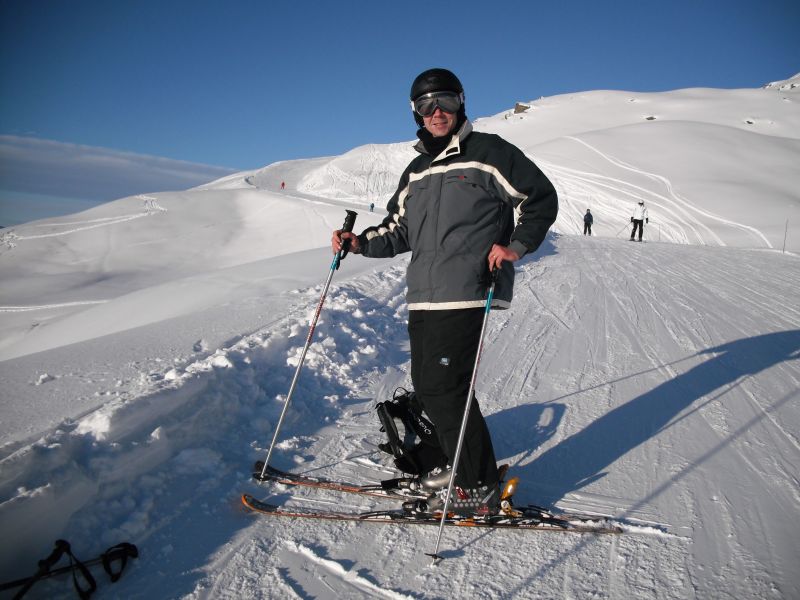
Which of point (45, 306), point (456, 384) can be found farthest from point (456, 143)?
point (45, 306)

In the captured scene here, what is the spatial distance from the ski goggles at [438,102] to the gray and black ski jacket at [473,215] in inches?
5.4

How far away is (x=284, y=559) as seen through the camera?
95.3 inches

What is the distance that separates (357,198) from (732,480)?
51.7 metres

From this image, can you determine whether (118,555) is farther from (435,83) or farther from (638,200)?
(638,200)

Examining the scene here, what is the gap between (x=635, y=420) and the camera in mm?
4043

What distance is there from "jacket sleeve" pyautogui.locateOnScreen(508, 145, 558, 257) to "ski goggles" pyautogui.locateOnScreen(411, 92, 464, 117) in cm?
42

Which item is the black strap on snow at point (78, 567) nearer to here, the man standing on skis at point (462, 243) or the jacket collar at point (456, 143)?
the man standing on skis at point (462, 243)

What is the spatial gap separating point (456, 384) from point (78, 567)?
1.87 meters

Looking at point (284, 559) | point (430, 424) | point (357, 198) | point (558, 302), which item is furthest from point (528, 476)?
point (357, 198)

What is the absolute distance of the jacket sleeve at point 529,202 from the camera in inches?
104

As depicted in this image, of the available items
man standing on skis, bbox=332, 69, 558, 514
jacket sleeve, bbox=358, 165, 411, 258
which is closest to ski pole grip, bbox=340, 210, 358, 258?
jacket sleeve, bbox=358, 165, 411, 258

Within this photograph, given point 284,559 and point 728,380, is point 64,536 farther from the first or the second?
point 728,380

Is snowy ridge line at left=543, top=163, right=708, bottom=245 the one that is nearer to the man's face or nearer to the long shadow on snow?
the long shadow on snow

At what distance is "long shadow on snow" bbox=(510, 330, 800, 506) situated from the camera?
327 cm
